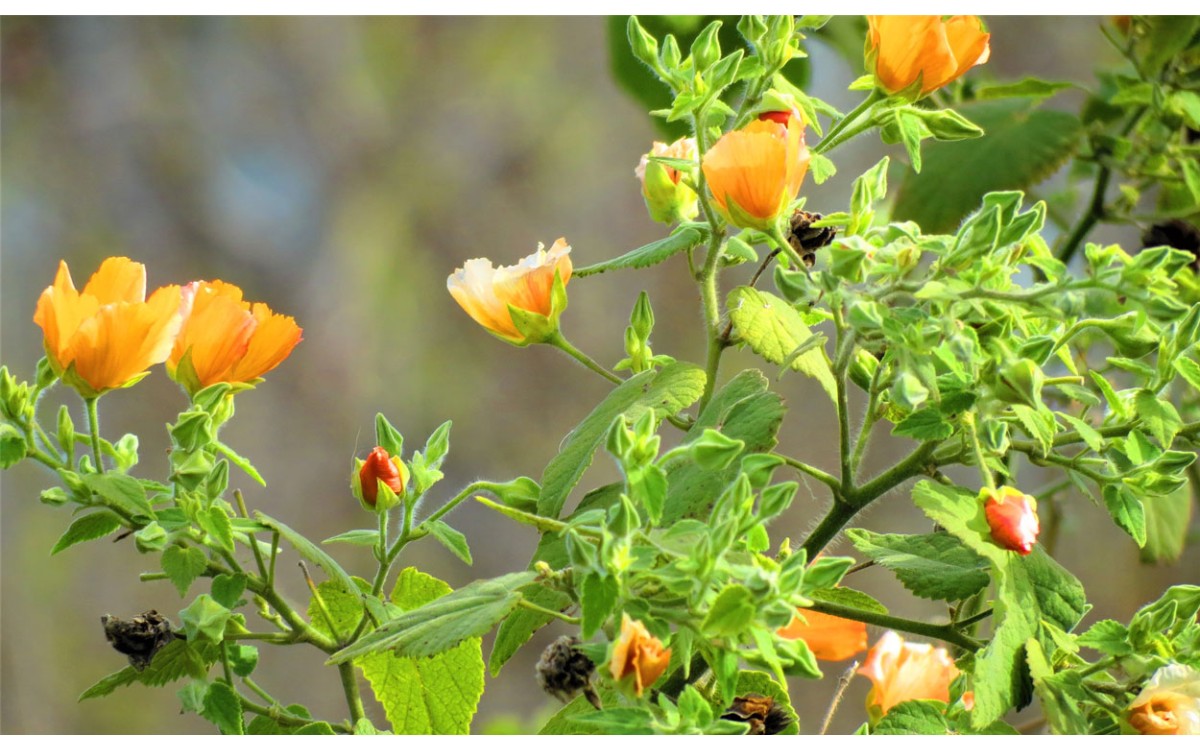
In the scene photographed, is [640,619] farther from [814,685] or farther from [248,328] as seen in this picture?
[814,685]

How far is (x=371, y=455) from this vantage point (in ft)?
1.05

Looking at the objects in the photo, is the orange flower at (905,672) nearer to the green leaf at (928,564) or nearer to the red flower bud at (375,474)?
the green leaf at (928,564)

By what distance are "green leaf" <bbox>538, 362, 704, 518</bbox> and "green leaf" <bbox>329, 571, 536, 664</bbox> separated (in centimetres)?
4

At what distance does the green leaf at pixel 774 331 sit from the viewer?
0.30 meters

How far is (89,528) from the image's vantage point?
309 mm

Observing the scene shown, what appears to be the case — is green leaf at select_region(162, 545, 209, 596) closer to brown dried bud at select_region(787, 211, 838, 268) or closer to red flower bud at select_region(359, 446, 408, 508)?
red flower bud at select_region(359, 446, 408, 508)

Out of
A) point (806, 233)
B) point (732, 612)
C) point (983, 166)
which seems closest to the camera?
point (732, 612)

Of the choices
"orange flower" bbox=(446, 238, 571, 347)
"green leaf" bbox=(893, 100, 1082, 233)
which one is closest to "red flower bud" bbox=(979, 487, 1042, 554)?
"orange flower" bbox=(446, 238, 571, 347)

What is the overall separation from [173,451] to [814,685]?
1408 mm

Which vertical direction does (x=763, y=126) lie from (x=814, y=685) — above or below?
above

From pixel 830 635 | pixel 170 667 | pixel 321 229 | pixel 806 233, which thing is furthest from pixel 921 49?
pixel 321 229

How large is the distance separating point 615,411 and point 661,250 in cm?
5

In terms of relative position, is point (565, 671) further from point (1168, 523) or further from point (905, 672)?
point (1168, 523)
